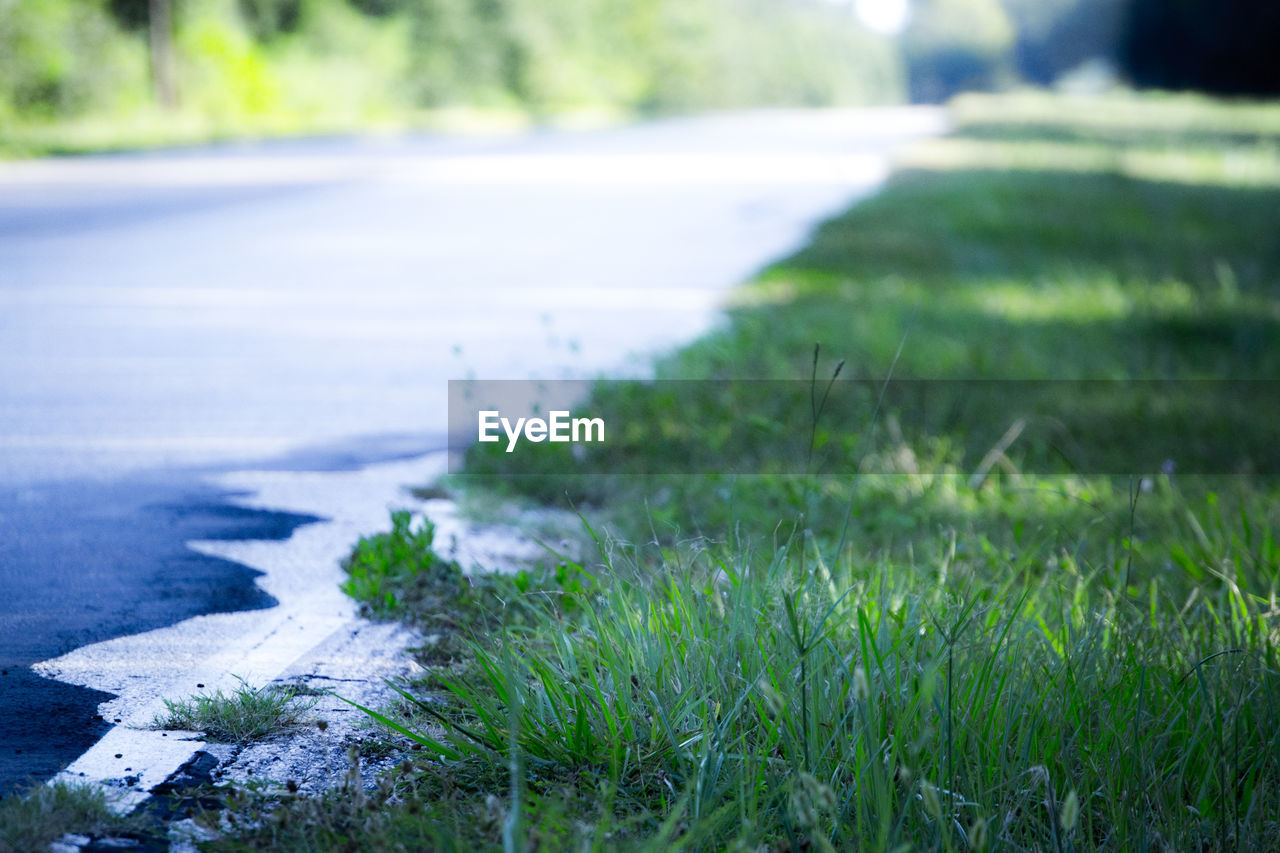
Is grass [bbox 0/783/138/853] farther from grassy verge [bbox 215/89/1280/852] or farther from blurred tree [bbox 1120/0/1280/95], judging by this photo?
blurred tree [bbox 1120/0/1280/95]

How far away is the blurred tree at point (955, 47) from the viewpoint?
404ft

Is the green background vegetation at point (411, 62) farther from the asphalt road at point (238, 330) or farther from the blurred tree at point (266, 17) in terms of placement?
the asphalt road at point (238, 330)

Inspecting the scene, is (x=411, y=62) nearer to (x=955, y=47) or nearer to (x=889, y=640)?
(x=889, y=640)

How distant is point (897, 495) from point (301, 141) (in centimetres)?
2581

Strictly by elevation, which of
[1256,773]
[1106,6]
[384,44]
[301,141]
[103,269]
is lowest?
[1256,773]

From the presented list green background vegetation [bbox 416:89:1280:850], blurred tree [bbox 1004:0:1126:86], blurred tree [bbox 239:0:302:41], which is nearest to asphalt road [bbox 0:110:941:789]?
green background vegetation [bbox 416:89:1280:850]

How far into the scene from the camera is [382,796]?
227 cm

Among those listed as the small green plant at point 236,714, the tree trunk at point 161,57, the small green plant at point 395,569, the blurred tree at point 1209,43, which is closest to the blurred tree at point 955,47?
the blurred tree at point 1209,43

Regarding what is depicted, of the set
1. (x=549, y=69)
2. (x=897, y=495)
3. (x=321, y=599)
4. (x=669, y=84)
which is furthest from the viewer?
(x=669, y=84)

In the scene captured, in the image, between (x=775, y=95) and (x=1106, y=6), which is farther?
(x=775, y=95)

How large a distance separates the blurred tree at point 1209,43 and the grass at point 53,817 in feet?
214

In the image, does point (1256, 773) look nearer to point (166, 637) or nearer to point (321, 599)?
point (321, 599)

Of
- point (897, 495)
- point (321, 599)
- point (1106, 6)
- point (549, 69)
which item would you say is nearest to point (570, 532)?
point (321, 599)

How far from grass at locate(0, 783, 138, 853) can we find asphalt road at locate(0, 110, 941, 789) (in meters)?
0.15
